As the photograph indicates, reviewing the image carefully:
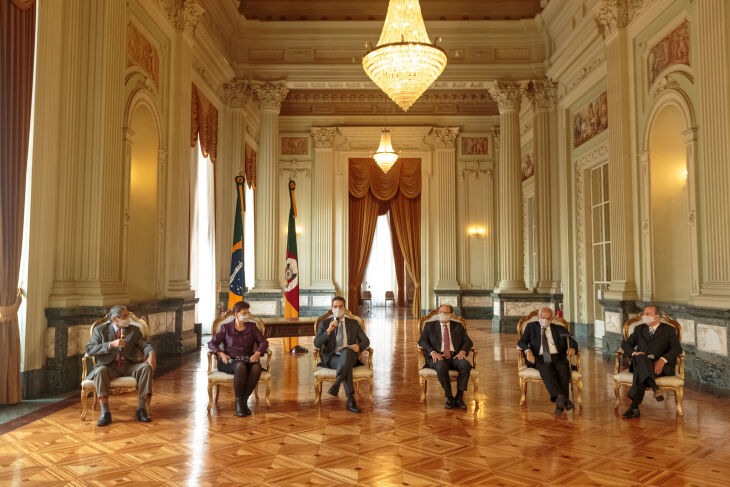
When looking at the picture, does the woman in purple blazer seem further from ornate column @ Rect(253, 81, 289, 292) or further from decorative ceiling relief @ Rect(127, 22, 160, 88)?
ornate column @ Rect(253, 81, 289, 292)

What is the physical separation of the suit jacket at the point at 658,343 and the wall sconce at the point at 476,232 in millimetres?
9689

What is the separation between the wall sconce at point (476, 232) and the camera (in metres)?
14.7

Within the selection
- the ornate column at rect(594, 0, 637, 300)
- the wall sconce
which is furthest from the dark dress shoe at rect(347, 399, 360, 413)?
the wall sconce

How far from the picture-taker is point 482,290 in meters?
14.6

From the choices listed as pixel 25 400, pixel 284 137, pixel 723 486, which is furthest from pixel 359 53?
pixel 723 486

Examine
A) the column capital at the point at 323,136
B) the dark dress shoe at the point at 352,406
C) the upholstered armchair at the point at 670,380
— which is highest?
the column capital at the point at 323,136

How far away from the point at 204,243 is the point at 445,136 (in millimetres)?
7547

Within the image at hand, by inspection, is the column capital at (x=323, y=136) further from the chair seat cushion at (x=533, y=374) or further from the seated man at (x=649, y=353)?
the seated man at (x=649, y=353)

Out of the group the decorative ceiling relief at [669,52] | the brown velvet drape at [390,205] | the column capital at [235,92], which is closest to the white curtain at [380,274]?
the brown velvet drape at [390,205]

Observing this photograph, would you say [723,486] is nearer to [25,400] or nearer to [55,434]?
[55,434]

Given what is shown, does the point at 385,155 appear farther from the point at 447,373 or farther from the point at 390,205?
the point at 447,373

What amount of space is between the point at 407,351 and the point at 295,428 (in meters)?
4.58

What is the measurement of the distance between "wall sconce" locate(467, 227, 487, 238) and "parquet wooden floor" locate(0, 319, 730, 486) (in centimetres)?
912

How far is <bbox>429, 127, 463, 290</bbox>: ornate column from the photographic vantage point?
14.6m
